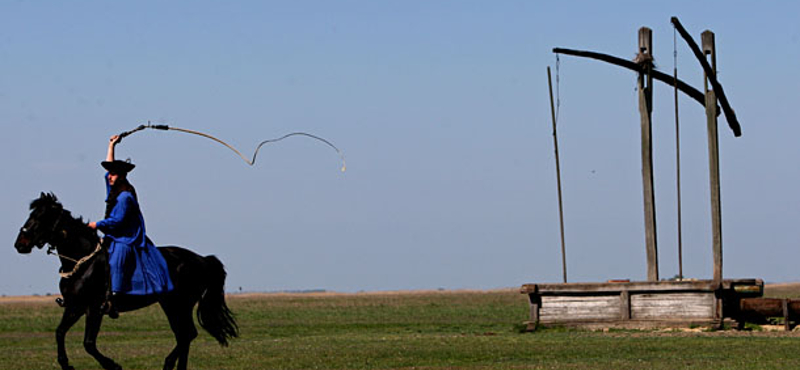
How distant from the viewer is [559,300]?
3153cm

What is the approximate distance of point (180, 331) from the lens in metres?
17.2

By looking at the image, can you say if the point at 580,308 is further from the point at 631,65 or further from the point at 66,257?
the point at 66,257

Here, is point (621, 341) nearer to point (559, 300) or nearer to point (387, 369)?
point (559, 300)

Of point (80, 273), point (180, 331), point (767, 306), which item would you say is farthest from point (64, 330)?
point (767, 306)

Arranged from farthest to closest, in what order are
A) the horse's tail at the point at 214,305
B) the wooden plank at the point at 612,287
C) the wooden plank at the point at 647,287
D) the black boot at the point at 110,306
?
1. the wooden plank at the point at 612,287
2. the wooden plank at the point at 647,287
3. the horse's tail at the point at 214,305
4. the black boot at the point at 110,306

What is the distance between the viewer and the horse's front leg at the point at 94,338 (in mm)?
16016

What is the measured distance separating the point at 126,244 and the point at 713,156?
18.8 m

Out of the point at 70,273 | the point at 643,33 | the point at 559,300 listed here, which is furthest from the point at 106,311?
the point at 643,33

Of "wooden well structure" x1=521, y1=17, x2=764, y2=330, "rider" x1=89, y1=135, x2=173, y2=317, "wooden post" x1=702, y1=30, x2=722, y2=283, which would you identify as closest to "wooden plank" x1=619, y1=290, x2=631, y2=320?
"wooden well structure" x1=521, y1=17, x2=764, y2=330

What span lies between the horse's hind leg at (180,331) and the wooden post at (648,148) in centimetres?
1682

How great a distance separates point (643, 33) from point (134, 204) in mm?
18606

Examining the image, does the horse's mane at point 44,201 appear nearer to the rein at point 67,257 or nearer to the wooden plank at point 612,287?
the rein at point 67,257

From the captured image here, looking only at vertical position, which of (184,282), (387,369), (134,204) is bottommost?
(387,369)

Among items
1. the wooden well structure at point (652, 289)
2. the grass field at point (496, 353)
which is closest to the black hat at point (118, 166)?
the grass field at point (496, 353)
